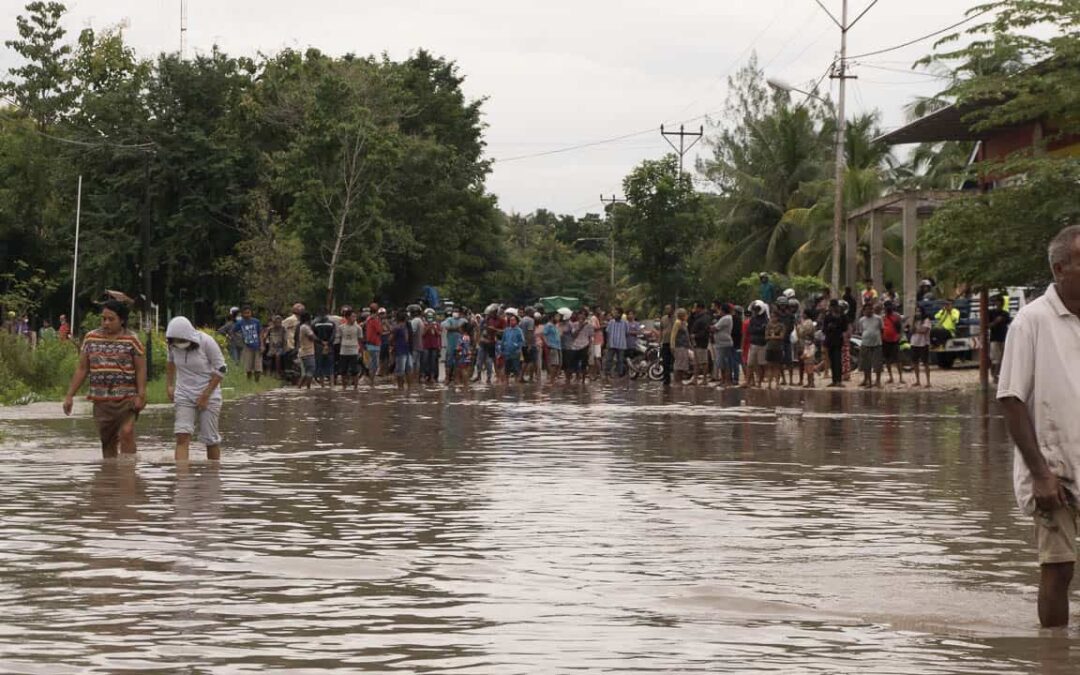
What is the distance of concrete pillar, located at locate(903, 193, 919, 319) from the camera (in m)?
41.0

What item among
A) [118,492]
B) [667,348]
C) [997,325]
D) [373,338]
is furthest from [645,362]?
[118,492]

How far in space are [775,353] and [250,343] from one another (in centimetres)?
1073

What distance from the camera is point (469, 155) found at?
Answer: 79.5 meters

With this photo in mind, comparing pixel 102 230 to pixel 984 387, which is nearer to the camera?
pixel 984 387

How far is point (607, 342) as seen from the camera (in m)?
43.8

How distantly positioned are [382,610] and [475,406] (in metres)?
20.8

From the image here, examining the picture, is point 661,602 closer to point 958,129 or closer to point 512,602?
point 512,602

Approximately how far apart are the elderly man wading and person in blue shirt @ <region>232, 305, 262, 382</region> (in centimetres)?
2949

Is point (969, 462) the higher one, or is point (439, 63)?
point (439, 63)

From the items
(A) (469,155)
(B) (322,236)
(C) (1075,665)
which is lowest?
(C) (1075,665)

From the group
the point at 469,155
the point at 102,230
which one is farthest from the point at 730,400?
the point at 469,155

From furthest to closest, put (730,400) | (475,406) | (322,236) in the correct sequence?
1. (322,236)
2. (730,400)
3. (475,406)

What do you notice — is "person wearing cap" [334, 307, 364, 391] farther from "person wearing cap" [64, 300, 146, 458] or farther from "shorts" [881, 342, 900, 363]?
"person wearing cap" [64, 300, 146, 458]

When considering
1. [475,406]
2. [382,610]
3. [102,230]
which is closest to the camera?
[382,610]
